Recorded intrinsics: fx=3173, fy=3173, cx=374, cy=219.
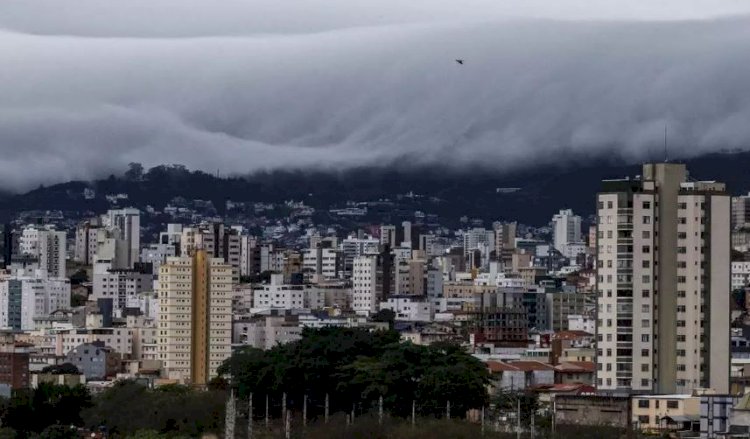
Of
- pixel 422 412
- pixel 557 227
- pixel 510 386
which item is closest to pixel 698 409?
pixel 422 412

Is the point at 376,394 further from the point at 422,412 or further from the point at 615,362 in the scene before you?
the point at 615,362

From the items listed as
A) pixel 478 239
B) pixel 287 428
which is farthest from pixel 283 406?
pixel 478 239

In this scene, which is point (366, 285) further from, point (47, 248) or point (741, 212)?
point (47, 248)

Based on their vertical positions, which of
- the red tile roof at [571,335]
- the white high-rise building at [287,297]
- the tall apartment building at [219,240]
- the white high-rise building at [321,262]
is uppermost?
the tall apartment building at [219,240]

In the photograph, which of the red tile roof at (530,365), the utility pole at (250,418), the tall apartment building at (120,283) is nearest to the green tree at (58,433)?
the utility pole at (250,418)

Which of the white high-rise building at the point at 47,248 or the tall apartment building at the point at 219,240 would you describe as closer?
the tall apartment building at the point at 219,240

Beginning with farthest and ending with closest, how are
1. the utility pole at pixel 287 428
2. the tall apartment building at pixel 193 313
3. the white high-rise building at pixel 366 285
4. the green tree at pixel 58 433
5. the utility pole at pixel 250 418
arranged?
the white high-rise building at pixel 366 285 → the tall apartment building at pixel 193 313 → the green tree at pixel 58 433 → the utility pole at pixel 250 418 → the utility pole at pixel 287 428

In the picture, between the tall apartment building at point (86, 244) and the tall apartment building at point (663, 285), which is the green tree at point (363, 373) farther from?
the tall apartment building at point (86, 244)
